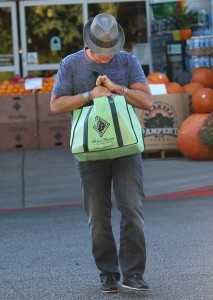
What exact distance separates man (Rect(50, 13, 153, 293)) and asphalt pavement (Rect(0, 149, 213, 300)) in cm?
23

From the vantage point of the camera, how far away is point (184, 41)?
57.0 ft

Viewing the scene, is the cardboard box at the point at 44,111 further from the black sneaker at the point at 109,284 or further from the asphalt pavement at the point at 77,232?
the black sneaker at the point at 109,284

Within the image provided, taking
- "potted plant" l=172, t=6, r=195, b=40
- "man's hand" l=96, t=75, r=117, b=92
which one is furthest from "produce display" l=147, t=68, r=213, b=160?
"man's hand" l=96, t=75, r=117, b=92

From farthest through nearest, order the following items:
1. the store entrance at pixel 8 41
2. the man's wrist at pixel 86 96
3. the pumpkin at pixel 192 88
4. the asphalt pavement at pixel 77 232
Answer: the store entrance at pixel 8 41
the pumpkin at pixel 192 88
the asphalt pavement at pixel 77 232
the man's wrist at pixel 86 96

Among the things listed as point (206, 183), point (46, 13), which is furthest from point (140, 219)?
point (46, 13)

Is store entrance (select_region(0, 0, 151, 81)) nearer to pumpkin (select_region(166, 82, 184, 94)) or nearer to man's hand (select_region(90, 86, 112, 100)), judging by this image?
pumpkin (select_region(166, 82, 184, 94))

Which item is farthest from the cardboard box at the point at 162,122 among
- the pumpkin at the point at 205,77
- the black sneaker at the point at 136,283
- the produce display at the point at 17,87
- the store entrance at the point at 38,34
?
the black sneaker at the point at 136,283

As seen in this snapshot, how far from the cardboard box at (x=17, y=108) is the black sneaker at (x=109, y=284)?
10.1 metres

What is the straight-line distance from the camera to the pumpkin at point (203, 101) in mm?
14164

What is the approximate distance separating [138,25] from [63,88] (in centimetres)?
1256

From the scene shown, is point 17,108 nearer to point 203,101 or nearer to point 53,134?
point 53,134

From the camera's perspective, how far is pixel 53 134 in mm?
16453

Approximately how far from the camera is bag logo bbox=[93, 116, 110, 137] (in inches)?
242

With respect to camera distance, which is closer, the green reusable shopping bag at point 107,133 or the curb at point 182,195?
the green reusable shopping bag at point 107,133
